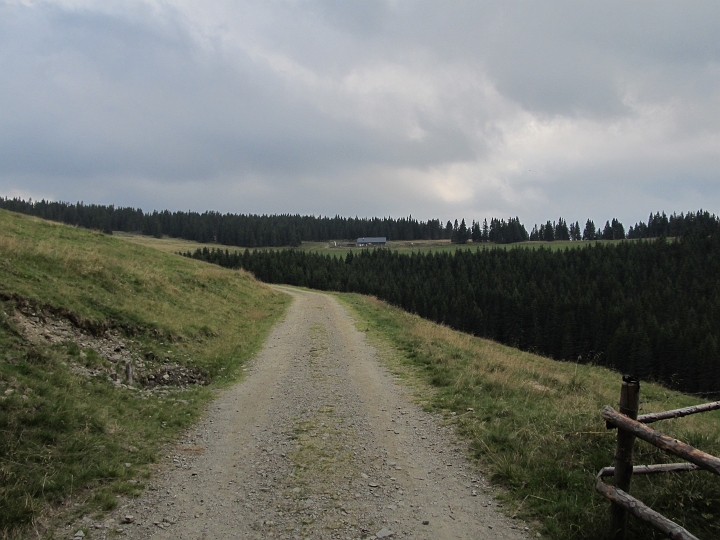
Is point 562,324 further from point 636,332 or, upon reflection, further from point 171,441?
point 171,441

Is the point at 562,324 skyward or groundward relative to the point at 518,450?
groundward

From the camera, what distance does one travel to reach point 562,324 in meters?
87.6

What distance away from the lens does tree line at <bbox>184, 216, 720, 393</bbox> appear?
69.6m

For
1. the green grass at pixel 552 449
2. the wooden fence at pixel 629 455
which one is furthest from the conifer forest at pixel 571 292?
the wooden fence at pixel 629 455

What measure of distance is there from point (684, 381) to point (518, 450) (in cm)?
7681

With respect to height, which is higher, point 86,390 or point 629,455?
point 629,455

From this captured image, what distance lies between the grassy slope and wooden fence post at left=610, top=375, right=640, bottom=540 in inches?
247

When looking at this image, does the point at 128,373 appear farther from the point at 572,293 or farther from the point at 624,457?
the point at 572,293

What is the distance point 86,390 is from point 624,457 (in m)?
9.79

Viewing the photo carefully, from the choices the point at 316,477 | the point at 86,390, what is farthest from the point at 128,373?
the point at 316,477

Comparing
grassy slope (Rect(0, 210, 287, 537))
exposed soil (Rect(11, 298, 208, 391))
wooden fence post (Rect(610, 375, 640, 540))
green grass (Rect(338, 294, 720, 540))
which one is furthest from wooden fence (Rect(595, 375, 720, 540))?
exposed soil (Rect(11, 298, 208, 391))

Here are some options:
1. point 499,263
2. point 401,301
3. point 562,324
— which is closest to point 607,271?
point 499,263

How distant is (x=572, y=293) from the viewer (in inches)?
3971

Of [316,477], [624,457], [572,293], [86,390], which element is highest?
[624,457]
